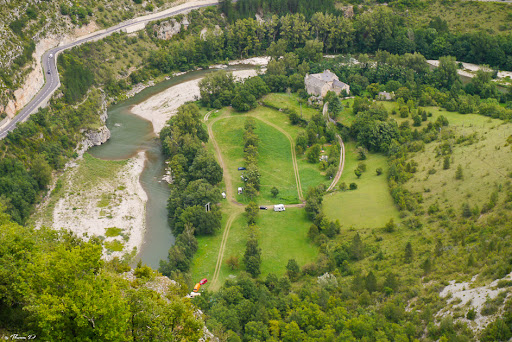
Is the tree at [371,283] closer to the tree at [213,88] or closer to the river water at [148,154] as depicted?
the river water at [148,154]

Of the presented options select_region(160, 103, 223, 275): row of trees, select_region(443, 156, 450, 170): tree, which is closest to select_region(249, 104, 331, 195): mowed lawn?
select_region(160, 103, 223, 275): row of trees

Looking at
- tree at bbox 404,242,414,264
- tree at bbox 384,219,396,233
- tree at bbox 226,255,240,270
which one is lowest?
tree at bbox 226,255,240,270

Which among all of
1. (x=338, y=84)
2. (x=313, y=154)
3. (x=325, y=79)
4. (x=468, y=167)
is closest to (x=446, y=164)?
(x=468, y=167)

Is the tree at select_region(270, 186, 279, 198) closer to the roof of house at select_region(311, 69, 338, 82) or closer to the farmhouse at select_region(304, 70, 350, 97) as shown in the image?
the farmhouse at select_region(304, 70, 350, 97)

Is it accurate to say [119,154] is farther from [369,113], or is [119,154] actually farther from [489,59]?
[489,59]

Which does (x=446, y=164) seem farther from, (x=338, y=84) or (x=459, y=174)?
(x=338, y=84)

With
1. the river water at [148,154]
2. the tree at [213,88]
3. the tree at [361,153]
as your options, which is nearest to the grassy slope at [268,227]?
the river water at [148,154]

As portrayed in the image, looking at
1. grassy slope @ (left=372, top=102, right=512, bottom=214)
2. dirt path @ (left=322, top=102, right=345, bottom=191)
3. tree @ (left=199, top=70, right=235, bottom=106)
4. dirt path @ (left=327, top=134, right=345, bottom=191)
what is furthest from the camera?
tree @ (left=199, top=70, right=235, bottom=106)
